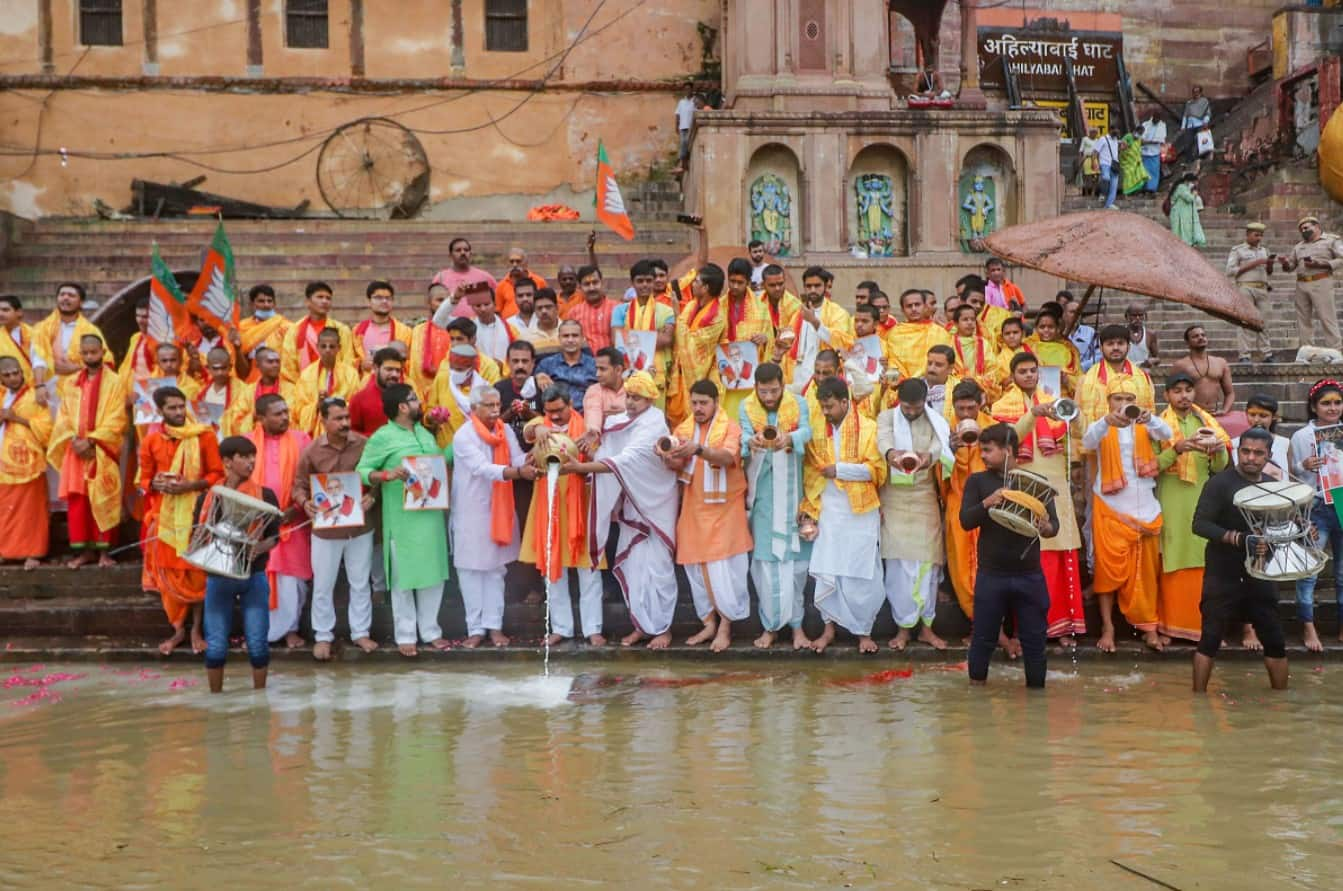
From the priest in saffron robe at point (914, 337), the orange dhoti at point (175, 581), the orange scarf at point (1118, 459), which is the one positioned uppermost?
the priest in saffron robe at point (914, 337)

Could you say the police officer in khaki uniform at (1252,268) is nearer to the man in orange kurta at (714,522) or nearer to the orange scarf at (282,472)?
the man in orange kurta at (714,522)

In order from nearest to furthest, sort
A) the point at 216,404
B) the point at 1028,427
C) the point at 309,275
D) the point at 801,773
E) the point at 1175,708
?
the point at 801,773
the point at 1175,708
the point at 1028,427
the point at 216,404
the point at 309,275

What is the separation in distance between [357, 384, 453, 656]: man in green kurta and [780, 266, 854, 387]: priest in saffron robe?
2.49 meters

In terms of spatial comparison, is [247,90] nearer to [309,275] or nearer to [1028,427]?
[309,275]

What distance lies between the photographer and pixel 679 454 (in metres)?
8.27

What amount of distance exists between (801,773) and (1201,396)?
516 cm

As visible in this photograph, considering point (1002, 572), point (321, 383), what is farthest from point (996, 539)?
point (321, 383)

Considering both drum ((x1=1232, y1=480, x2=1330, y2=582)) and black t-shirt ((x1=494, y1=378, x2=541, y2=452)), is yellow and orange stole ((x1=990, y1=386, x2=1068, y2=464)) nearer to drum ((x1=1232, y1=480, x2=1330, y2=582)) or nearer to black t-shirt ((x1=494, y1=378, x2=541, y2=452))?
drum ((x1=1232, y1=480, x2=1330, y2=582))

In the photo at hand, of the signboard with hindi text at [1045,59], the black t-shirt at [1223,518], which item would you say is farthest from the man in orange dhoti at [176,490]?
the signboard with hindi text at [1045,59]

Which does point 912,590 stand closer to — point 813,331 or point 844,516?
point 844,516

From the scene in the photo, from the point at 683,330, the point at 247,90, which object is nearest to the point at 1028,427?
the point at 683,330

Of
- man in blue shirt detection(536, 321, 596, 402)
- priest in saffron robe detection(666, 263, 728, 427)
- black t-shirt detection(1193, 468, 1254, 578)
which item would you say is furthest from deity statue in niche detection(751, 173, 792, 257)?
black t-shirt detection(1193, 468, 1254, 578)

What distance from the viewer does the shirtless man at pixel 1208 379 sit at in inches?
371

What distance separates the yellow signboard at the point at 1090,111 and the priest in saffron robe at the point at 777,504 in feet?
54.1
